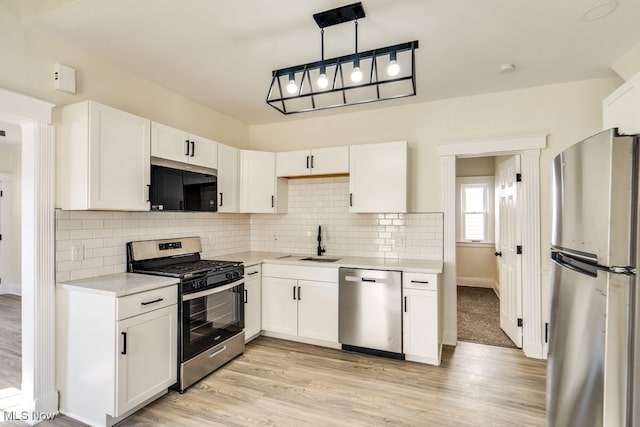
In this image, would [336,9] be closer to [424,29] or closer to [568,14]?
[424,29]

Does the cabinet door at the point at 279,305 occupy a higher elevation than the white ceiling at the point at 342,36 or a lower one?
lower

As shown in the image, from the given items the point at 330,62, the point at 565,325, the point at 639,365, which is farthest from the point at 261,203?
the point at 639,365

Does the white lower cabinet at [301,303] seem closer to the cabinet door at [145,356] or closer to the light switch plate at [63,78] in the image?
the cabinet door at [145,356]

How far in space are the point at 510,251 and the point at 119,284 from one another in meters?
3.90

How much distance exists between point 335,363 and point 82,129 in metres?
2.89

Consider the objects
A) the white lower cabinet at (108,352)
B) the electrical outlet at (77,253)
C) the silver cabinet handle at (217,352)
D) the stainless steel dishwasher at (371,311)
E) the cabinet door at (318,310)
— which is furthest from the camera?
the cabinet door at (318,310)

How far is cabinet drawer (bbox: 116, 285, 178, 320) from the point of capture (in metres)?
2.16

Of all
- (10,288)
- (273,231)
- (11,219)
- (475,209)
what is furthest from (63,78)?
(475,209)

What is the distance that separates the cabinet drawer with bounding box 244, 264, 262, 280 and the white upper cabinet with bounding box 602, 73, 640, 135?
3.10 metres

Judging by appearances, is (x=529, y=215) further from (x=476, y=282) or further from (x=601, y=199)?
(x=476, y=282)

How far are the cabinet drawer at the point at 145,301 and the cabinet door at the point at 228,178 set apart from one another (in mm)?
1237

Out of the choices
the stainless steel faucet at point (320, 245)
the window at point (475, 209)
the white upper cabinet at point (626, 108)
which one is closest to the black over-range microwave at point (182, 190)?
the stainless steel faucet at point (320, 245)

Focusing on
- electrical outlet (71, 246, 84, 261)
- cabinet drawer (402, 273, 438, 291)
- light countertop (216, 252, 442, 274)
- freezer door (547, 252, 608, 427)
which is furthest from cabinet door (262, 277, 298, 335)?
freezer door (547, 252, 608, 427)

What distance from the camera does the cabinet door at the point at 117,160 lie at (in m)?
2.33
